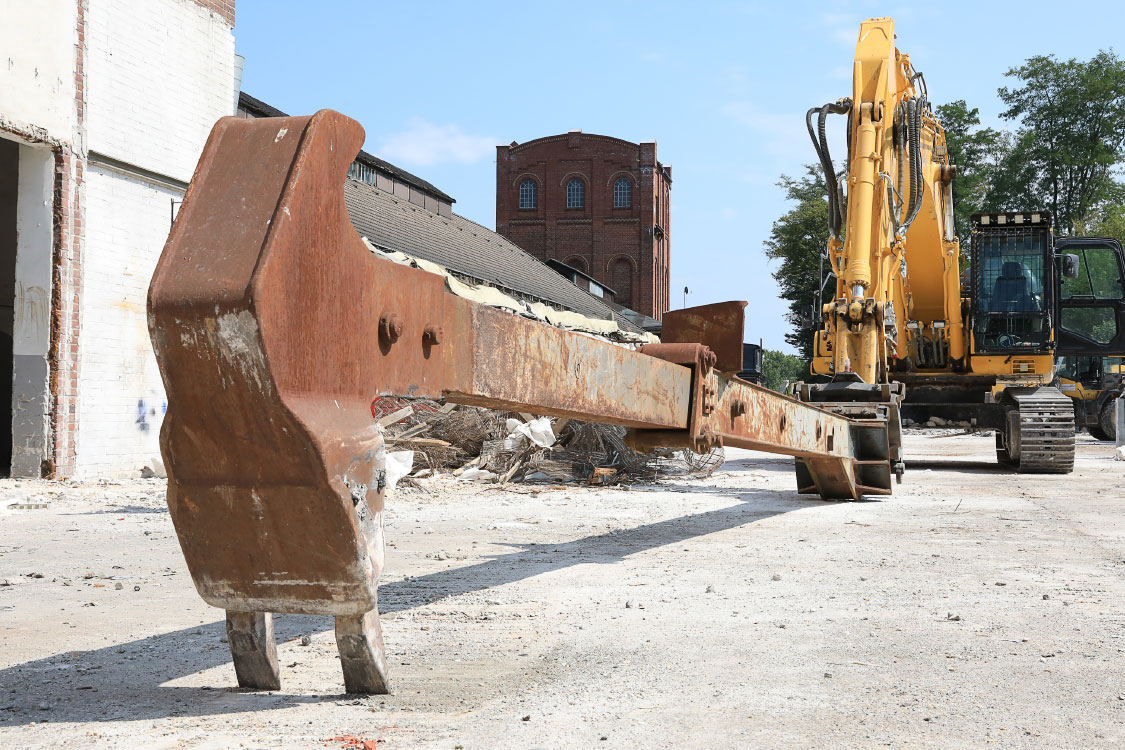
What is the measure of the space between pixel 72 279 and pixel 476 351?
30.8ft

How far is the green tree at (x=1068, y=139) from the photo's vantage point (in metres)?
45.8

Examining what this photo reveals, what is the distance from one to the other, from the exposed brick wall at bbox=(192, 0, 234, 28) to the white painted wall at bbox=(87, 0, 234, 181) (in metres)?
0.09

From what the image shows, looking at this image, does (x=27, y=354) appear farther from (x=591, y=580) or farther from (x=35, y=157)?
(x=591, y=580)

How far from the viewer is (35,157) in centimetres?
1057

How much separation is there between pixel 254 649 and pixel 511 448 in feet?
29.0

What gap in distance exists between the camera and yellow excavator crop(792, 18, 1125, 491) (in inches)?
399

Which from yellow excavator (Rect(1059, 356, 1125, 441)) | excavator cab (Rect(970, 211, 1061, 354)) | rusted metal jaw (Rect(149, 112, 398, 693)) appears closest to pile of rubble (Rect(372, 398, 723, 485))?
excavator cab (Rect(970, 211, 1061, 354))

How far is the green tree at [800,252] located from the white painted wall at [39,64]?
133 ft

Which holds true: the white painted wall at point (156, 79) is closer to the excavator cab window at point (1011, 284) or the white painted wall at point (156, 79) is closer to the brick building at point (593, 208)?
the excavator cab window at point (1011, 284)

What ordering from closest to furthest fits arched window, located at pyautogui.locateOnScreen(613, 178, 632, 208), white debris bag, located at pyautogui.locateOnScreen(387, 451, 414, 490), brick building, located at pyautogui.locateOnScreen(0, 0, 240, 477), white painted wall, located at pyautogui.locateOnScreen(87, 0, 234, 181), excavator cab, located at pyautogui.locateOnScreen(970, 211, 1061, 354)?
white debris bag, located at pyautogui.locateOnScreen(387, 451, 414, 490), brick building, located at pyautogui.locateOnScreen(0, 0, 240, 477), white painted wall, located at pyautogui.locateOnScreen(87, 0, 234, 181), excavator cab, located at pyautogui.locateOnScreen(970, 211, 1061, 354), arched window, located at pyautogui.locateOnScreen(613, 178, 632, 208)

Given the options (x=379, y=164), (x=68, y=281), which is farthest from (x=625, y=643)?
(x=379, y=164)

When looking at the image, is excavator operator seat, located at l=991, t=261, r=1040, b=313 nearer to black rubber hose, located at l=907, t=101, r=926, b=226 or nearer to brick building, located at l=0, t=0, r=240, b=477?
black rubber hose, located at l=907, t=101, r=926, b=226

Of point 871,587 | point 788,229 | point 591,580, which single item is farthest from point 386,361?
point 788,229

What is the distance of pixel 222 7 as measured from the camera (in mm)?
13000
